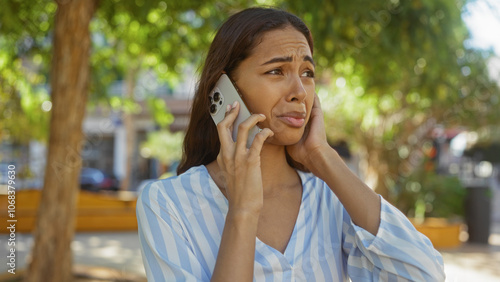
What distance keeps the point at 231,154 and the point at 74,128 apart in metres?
4.16

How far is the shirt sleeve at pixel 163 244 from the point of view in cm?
128

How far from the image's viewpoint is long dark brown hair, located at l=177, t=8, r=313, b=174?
5.05 feet

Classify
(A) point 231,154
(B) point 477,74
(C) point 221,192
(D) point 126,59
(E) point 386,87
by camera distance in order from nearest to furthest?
(A) point 231,154
(C) point 221,192
(E) point 386,87
(D) point 126,59
(B) point 477,74

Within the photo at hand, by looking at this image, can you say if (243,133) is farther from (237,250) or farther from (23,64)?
(23,64)

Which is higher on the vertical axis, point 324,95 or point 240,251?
point 324,95

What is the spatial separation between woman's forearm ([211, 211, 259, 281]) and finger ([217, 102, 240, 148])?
22 cm

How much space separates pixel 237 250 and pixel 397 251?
1.56 ft

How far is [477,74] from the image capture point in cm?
1054

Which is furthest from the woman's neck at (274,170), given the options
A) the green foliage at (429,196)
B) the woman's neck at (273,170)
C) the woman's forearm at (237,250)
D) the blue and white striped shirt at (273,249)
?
the green foliage at (429,196)

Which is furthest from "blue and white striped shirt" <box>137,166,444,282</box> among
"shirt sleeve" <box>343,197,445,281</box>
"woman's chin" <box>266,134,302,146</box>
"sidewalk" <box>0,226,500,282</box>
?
"sidewalk" <box>0,226,500,282</box>

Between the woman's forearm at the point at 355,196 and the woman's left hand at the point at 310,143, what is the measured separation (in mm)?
74

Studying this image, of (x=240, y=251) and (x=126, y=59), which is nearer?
(x=240, y=251)

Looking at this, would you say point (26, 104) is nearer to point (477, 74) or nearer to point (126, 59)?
point (126, 59)

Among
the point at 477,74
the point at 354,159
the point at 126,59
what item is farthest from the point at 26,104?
the point at 354,159
